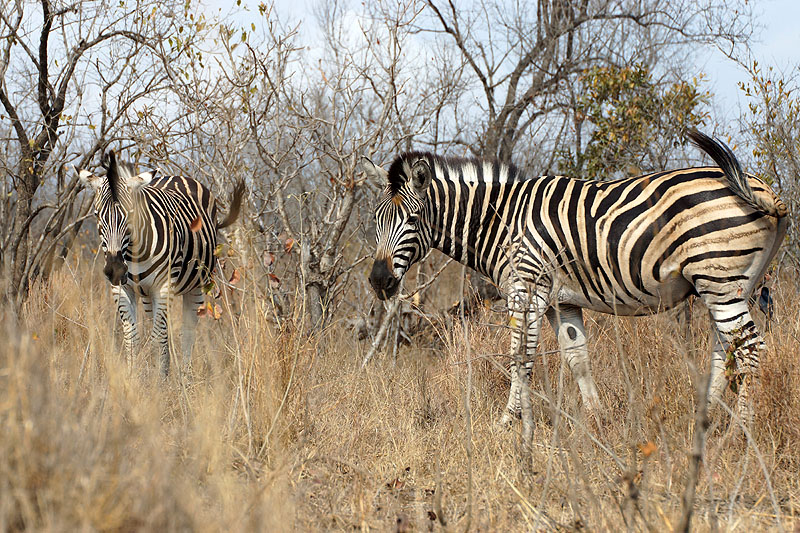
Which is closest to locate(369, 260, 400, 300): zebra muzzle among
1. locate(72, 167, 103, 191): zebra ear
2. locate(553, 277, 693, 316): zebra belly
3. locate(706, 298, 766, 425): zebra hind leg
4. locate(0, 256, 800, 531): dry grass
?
locate(0, 256, 800, 531): dry grass

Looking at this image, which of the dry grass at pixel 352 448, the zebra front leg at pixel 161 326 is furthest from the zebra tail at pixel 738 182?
the zebra front leg at pixel 161 326

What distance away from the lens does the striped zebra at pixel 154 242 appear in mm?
4934

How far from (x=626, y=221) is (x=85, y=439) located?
3.28m

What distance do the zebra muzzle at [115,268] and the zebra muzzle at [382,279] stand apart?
5.87 ft

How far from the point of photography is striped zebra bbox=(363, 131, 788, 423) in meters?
3.84

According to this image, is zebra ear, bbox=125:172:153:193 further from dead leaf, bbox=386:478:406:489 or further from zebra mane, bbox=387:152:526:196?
dead leaf, bbox=386:478:406:489

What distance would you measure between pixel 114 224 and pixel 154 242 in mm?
600

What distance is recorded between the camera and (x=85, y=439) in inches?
79.9

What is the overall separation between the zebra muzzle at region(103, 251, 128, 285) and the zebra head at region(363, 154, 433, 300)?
5.84 feet

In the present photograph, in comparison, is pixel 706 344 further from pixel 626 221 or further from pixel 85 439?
pixel 85 439

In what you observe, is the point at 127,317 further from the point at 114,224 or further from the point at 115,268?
the point at 114,224

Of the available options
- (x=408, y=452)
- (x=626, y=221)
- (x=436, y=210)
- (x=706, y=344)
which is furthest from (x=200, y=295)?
(x=706, y=344)

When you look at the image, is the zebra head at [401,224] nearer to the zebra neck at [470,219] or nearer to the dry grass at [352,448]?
the zebra neck at [470,219]

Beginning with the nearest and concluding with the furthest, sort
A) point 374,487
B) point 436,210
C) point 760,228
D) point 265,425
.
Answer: point 374,487 < point 265,425 < point 760,228 < point 436,210
